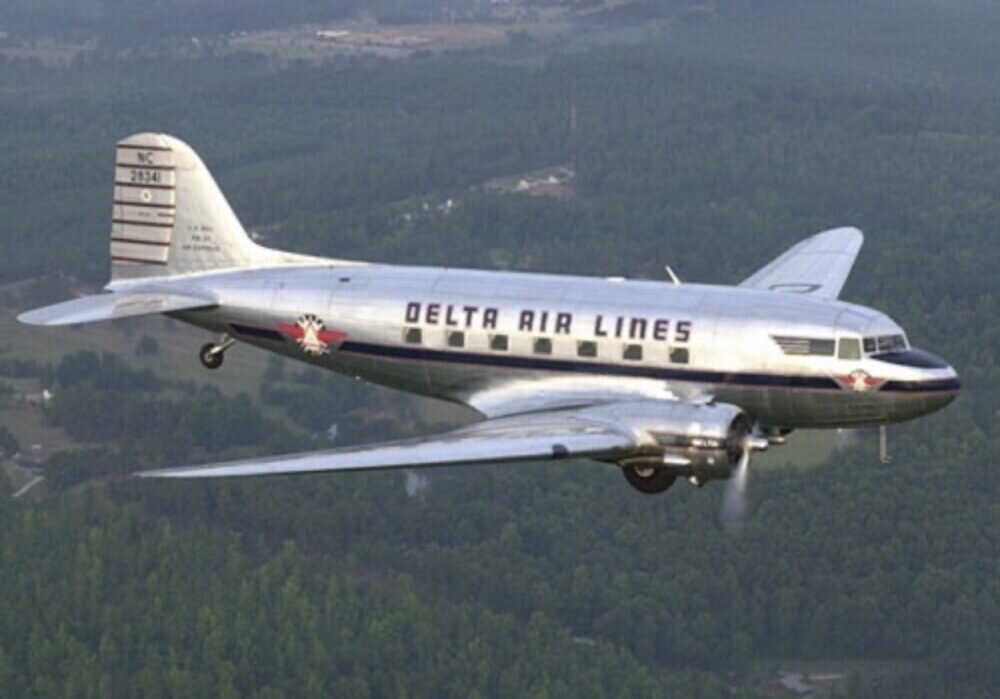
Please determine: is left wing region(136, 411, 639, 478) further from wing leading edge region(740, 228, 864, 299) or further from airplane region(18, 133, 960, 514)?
wing leading edge region(740, 228, 864, 299)

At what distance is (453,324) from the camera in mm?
80562

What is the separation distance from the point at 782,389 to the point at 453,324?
38.1 ft

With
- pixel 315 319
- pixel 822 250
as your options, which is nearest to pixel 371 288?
pixel 315 319

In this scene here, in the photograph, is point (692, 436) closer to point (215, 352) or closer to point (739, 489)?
point (739, 489)

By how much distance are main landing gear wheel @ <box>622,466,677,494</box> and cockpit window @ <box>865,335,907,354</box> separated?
7.89 metres

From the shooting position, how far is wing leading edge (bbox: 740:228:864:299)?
90.7 meters

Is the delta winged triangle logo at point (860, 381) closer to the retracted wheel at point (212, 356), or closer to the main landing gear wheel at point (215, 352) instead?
the main landing gear wheel at point (215, 352)

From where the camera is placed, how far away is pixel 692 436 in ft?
241

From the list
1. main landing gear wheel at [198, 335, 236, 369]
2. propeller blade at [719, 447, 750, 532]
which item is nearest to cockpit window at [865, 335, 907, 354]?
propeller blade at [719, 447, 750, 532]

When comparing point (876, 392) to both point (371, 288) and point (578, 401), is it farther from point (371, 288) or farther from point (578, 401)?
point (371, 288)

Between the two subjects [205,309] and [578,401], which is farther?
[205,309]

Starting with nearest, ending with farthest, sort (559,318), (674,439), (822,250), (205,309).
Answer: (674,439)
(559,318)
(205,309)
(822,250)

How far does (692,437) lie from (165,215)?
1027 inches

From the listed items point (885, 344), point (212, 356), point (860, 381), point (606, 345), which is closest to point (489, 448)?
point (606, 345)
